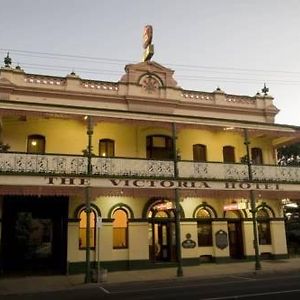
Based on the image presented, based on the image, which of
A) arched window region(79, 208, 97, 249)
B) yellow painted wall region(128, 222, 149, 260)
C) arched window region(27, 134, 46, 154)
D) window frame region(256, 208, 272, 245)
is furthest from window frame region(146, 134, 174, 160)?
window frame region(256, 208, 272, 245)

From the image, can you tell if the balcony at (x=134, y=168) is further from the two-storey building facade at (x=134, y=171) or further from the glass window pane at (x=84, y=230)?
the glass window pane at (x=84, y=230)

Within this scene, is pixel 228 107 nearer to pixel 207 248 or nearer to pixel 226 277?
pixel 207 248

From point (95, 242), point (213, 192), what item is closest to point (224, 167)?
point (213, 192)

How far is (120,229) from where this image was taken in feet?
67.3

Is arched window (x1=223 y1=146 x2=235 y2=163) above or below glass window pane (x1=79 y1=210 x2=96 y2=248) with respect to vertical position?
above

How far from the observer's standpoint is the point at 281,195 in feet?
68.9

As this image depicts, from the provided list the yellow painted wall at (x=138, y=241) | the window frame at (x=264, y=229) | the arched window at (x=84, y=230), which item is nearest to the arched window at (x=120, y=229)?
the yellow painted wall at (x=138, y=241)

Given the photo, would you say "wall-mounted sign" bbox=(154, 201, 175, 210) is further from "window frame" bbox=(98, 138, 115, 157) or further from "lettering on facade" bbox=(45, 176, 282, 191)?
"window frame" bbox=(98, 138, 115, 157)

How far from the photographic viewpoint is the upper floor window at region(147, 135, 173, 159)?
21828 mm

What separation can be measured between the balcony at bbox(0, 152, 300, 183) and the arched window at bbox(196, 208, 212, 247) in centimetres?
333

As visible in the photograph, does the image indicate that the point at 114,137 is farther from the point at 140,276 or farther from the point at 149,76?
the point at 140,276

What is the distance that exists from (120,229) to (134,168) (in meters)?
3.72

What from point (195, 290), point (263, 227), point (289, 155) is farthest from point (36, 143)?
point (289, 155)

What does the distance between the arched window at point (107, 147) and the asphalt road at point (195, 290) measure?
761 cm
